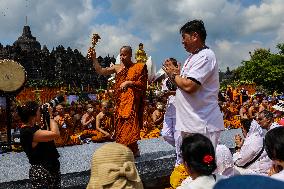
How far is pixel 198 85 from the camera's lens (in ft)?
13.5

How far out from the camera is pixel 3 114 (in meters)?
15.3

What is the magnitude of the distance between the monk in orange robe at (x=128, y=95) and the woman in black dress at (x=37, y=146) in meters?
2.97

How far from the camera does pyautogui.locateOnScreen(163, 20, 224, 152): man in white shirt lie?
412cm

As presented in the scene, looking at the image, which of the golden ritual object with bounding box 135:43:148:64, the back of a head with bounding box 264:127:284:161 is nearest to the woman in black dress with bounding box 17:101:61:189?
the back of a head with bounding box 264:127:284:161

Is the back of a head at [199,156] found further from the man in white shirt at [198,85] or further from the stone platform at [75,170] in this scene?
the stone platform at [75,170]

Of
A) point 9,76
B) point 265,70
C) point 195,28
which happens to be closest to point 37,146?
point 195,28

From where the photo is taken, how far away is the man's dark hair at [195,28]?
4180 mm

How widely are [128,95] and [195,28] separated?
10.4ft

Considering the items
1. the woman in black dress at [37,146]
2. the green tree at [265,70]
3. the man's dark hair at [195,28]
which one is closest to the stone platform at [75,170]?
the woman in black dress at [37,146]

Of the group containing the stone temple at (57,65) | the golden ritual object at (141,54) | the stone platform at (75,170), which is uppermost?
the stone temple at (57,65)

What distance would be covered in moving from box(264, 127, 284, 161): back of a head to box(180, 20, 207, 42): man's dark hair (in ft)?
4.47

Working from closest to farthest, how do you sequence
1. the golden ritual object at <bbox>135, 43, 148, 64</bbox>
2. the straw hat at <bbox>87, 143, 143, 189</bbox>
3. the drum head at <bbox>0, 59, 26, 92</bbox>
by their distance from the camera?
the straw hat at <bbox>87, 143, 143, 189</bbox>, the drum head at <bbox>0, 59, 26, 92</bbox>, the golden ritual object at <bbox>135, 43, 148, 64</bbox>

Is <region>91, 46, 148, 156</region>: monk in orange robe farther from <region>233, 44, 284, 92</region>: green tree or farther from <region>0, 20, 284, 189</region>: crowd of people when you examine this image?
<region>233, 44, 284, 92</region>: green tree

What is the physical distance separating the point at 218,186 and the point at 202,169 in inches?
68.7
